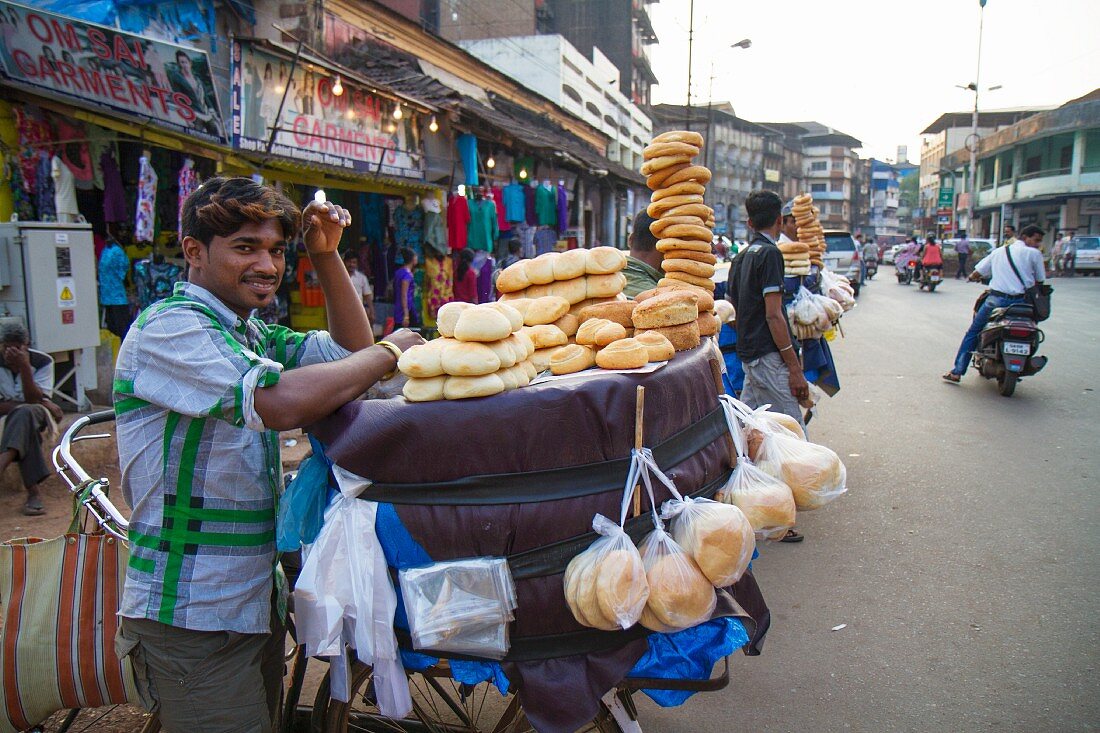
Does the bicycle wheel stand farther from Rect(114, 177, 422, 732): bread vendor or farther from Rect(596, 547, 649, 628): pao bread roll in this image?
Rect(596, 547, 649, 628): pao bread roll

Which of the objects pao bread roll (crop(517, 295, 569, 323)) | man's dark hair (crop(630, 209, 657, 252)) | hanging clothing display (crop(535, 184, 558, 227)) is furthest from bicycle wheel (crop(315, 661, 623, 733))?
hanging clothing display (crop(535, 184, 558, 227))

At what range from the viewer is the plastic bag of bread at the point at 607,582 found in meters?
1.53

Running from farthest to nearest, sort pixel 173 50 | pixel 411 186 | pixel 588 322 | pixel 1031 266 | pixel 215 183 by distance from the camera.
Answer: pixel 411 186
pixel 1031 266
pixel 173 50
pixel 588 322
pixel 215 183

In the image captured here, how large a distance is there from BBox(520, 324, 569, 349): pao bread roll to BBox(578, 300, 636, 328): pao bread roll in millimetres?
202

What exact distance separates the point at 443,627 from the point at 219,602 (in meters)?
0.52

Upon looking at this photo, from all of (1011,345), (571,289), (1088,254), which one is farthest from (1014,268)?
(1088,254)

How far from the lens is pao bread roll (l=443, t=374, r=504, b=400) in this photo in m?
1.57

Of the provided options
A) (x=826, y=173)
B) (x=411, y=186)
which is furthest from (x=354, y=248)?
(x=826, y=173)

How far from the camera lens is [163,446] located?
158 cm

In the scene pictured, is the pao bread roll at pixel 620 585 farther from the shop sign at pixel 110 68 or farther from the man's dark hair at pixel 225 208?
the shop sign at pixel 110 68

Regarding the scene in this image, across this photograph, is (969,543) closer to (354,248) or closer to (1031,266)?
(1031,266)

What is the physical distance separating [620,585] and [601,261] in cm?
115

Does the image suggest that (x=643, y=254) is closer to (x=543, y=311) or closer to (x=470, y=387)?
(x=543, y=311)

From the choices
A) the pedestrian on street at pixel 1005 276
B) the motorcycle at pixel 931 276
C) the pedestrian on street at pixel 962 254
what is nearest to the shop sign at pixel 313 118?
the pedestrian on street at pixel 1005 276
